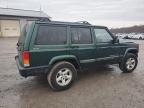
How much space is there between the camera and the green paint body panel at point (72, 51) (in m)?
4.05

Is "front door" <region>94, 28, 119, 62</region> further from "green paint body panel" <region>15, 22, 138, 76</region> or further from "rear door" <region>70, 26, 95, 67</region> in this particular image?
"rear door" <region>70, 26, 95, 67</region>

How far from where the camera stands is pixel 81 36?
4.89 meters

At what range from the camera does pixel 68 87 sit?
4.67 m

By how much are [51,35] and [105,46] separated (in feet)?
6.42

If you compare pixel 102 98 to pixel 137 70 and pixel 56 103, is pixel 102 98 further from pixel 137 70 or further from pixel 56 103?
pixel 137 70

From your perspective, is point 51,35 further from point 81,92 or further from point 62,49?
point 81,92

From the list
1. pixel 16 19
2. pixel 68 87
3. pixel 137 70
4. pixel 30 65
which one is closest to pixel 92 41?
pixel 68 87

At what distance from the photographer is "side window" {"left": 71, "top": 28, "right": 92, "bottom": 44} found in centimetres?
474

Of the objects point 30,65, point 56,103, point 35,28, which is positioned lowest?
point 56,103

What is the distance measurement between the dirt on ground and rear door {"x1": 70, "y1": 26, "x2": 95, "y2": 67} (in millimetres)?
788

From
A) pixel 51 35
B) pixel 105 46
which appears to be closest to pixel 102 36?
pixel 105 46

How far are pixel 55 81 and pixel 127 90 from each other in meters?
2.02

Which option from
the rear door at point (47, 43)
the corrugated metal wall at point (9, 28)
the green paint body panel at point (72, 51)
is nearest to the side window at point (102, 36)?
the green paint body panel at point (72, 51)

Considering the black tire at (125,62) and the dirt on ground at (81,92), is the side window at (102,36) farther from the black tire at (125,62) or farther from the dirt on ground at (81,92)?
the dirt on ground at (81,92)
